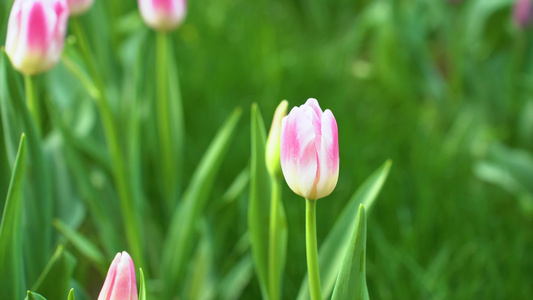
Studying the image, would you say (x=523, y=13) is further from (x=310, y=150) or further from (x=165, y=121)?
(x=310, y=150)

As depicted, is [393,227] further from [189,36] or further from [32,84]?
[189,36]

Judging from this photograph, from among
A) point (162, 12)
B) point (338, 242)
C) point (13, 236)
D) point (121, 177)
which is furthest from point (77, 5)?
point (338, 242)

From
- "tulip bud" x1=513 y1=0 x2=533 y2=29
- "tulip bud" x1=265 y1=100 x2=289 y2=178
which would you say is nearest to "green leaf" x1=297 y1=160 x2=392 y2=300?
"tulip bud" x1=265 y1=100 x2=289 y2=178

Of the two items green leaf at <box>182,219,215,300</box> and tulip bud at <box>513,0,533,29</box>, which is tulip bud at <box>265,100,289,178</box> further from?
tulip bud at <box>513,0,533,29</box>

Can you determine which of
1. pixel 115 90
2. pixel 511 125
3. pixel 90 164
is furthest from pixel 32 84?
pixel 511 125

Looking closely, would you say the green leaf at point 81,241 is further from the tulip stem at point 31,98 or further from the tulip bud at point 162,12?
the tulip bud at point 162,12

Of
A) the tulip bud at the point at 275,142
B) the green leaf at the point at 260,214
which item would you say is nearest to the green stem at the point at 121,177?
the green leaf at the point at 260,214
